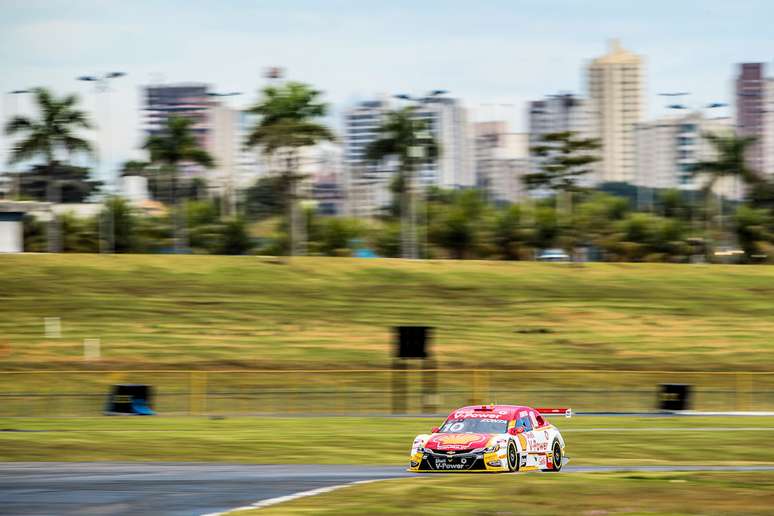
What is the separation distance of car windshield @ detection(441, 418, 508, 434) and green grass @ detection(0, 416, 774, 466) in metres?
3.81

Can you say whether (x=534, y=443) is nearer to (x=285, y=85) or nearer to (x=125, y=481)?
(x=125, y=481)

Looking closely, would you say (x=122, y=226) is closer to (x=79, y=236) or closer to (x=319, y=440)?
(x=79, y=236)

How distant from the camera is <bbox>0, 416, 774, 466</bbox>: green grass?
24.9 metres

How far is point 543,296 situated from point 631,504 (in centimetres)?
5053

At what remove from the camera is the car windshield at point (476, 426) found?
20.4 metres

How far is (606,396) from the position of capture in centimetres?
4416

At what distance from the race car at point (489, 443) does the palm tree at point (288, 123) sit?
60.6m

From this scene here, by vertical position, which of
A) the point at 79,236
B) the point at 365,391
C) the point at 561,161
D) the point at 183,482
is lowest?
the point at 365,391

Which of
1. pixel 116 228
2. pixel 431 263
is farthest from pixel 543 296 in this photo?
pixel 116 228

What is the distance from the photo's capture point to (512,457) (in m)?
20.3

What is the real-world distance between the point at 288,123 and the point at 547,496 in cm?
6675

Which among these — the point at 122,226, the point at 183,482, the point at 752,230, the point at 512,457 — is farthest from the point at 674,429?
the point at 752,230

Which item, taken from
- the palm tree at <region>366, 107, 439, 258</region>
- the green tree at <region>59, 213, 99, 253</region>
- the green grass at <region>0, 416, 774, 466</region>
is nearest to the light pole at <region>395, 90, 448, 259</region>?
the palm tree at <region>366, 107, 439, 258</region>

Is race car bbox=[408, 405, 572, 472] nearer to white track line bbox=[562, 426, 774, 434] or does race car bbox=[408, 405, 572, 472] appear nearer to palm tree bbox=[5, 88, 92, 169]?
white track line bbox=[562, 426, 774, 434]
